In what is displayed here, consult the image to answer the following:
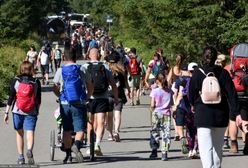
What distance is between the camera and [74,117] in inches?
492

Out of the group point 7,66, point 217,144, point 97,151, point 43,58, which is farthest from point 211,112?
point 43,58

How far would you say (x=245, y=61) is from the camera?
50.6 feet

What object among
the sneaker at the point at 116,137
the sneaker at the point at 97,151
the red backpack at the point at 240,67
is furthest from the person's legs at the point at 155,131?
the sneaker at the point at 116,137

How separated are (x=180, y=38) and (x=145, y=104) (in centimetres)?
261

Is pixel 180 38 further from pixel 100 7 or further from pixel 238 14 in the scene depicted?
Result: pixel 100 7

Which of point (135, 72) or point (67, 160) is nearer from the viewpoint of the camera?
point (67, 160)

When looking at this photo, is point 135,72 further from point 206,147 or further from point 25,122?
point 206,147

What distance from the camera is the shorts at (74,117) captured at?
12500mm

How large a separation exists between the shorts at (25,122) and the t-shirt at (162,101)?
2.22 m

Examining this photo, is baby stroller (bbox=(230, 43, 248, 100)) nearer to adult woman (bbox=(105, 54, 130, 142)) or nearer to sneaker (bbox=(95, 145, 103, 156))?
adult woman (bbox=(105, 54, 130, 142))

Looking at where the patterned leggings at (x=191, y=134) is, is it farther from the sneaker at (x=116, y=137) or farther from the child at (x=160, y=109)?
the sneaker at (x=116, y=137)

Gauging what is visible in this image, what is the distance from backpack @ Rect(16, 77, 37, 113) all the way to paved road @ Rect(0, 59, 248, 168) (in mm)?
1041

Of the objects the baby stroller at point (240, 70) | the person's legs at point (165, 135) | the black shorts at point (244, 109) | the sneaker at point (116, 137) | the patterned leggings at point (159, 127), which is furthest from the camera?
the sneaker at point (116, 137)

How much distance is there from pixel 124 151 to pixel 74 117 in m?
2.46
